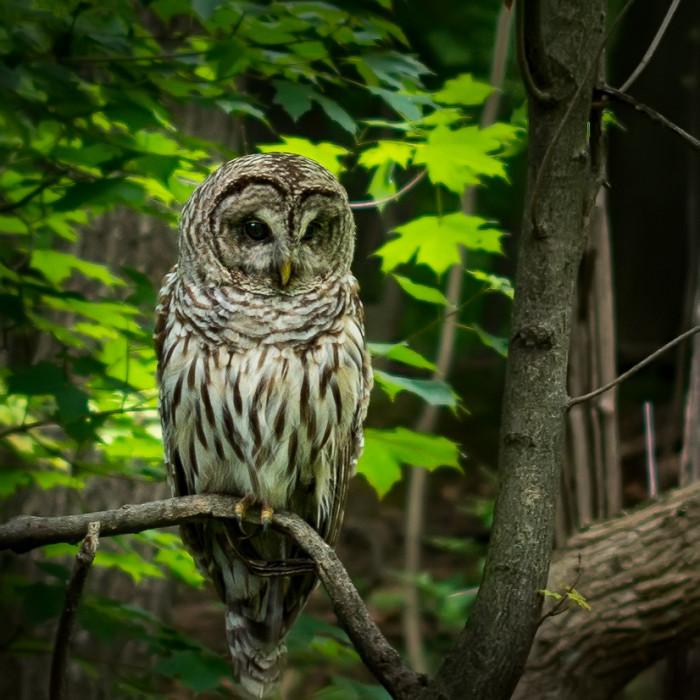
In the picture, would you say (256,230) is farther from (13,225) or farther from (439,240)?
(13,225)

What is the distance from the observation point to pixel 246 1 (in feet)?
9.68

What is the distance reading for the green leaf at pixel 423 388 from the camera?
2902 millimetres

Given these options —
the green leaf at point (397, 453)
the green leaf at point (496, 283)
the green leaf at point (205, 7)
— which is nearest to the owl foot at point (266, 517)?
the green leaf at point (397, 453)

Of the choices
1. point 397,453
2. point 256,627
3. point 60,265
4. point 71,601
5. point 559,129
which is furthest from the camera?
point 60,265

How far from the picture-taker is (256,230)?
2.84 meters

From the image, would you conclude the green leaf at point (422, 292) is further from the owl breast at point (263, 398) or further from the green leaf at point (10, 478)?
the green leaf at point (10, 478)

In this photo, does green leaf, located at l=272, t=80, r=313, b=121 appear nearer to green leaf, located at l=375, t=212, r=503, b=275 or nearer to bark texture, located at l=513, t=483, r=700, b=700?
green leaf, located at l=375, t=212, r=503, b=275

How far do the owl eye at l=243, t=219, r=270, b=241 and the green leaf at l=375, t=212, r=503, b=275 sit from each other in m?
0.48

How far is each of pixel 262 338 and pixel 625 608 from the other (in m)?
1.49

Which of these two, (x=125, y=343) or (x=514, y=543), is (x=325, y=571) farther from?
(x=125, y=343)

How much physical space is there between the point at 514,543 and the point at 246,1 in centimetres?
190

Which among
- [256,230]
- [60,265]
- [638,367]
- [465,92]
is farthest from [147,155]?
[638,367]

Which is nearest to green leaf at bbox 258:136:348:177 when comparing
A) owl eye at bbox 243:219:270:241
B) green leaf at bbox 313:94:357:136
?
green leaf at bbox 313:94:357:136

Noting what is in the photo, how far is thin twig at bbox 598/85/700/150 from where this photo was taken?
2109 millimetres
